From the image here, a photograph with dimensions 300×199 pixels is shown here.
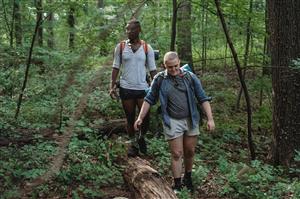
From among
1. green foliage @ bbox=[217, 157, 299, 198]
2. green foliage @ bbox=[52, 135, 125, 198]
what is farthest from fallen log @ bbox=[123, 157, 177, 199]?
green foliage @ bbox=[217, 157, 299, 198]

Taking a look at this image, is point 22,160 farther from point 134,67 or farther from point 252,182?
point 252,182

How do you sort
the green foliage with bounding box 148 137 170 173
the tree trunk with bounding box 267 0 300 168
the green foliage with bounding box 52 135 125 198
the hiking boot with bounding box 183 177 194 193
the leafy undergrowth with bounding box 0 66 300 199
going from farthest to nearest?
the tree trunk with bounding box 267 0 300 168, the green foliage with bounding box 148 137 170 173, the hiking boot with bounding box 183 177 194 193, the green foliage with bounding box 52 135 125 198, the leafy undergrowth with bounding box 0 66 300 199

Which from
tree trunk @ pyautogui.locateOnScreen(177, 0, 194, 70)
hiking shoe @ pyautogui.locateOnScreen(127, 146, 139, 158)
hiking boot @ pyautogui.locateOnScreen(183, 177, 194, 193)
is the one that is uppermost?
tree trunk @ pyautogui.locateOnScreen(177, 0, 194, 70)

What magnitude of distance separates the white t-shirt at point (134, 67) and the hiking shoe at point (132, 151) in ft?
3.11

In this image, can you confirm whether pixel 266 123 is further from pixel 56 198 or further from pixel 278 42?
pixel 56 198

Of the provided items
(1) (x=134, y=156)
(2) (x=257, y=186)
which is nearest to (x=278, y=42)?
(2) (x=257, y=186)

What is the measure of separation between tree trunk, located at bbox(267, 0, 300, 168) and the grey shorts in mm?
2215

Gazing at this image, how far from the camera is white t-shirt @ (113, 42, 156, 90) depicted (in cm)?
700

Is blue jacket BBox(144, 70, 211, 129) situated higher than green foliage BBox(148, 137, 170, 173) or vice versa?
blue jacket BBox(144, 70, 211, 129)

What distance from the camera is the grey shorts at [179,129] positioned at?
6.19 metres

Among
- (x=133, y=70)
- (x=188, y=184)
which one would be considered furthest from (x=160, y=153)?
(x=133, y=70)

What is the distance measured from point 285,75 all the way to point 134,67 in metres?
2.74

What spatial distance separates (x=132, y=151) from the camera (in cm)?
691

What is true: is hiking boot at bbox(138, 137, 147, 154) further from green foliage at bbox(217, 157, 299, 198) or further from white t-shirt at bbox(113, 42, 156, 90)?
green foliage at bbox(217, 157, 299, 198)
